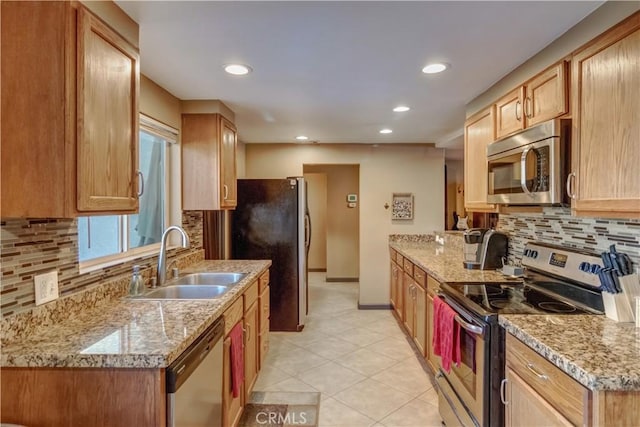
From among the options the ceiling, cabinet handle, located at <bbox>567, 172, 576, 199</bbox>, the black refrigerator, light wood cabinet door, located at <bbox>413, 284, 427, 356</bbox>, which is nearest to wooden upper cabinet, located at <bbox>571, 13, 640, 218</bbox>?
cabinet handle, located at <bbox>567, 172, 576, 199</bbox>

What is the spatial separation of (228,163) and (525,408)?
268cm

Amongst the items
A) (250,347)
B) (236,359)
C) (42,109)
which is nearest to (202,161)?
(250,347)

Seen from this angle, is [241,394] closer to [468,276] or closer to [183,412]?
[183,412]

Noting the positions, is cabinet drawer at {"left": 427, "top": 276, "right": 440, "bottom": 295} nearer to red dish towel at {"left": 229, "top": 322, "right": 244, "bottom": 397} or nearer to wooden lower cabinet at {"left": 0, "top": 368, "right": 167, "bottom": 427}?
red dish towel at {"left": 229, "top": 322, "right": 244, "bottom": 397}

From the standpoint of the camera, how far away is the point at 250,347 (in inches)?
99.4

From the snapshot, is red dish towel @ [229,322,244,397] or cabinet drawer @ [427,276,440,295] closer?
red dish towel @ [229,322,244,397]

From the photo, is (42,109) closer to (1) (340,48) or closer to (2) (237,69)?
(2) (237,69)

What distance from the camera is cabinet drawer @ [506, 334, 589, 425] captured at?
1122 millimetres

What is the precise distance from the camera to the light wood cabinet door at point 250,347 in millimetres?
2385

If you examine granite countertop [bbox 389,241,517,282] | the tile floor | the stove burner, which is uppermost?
granite countertop [bbox 389,241,517,282]

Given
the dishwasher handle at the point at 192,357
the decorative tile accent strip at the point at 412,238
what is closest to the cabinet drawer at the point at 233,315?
the dishwasher handle at the point at 192,357

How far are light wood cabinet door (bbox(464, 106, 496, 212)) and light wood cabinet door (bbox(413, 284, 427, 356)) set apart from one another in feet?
2.79

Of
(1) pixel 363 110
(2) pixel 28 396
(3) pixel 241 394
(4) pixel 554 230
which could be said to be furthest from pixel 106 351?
(1) pixel 363 110

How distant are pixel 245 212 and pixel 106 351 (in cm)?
287
